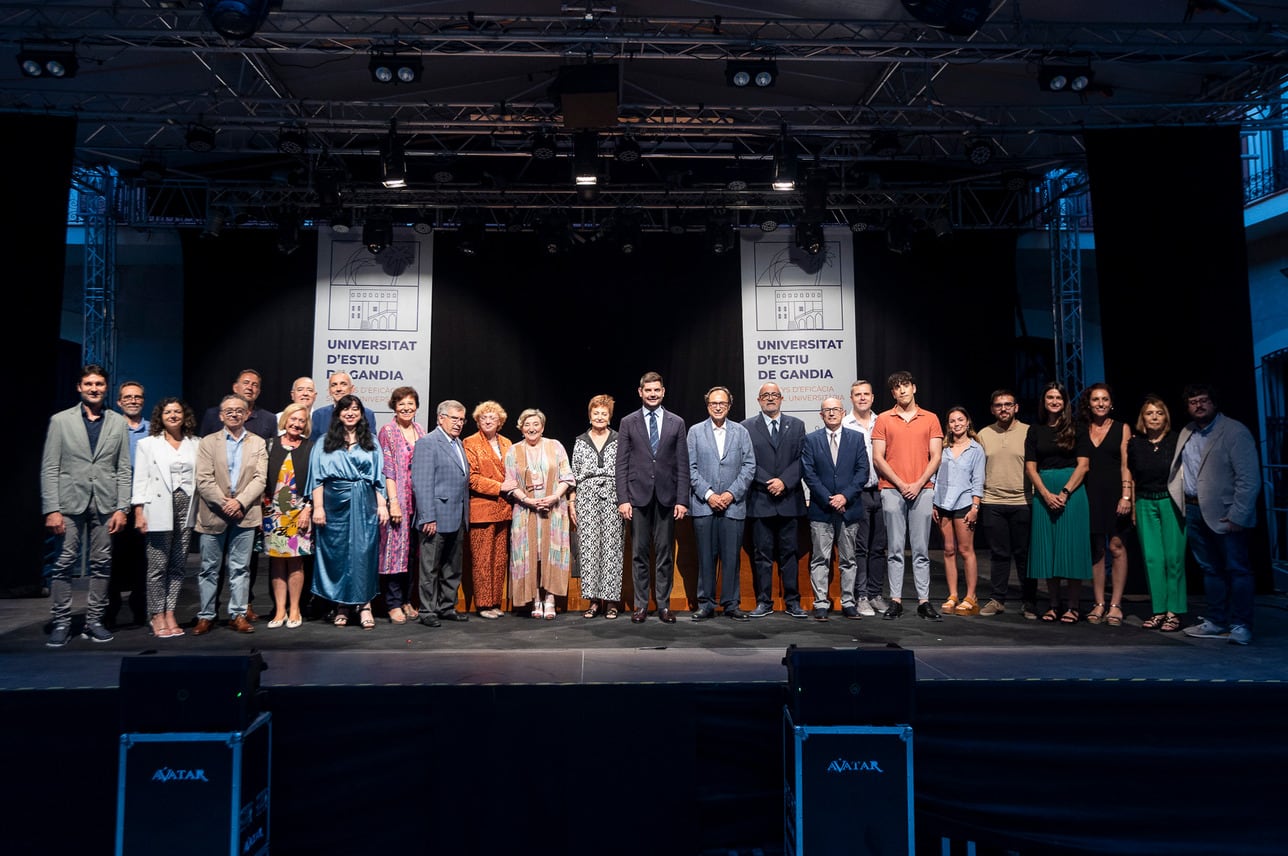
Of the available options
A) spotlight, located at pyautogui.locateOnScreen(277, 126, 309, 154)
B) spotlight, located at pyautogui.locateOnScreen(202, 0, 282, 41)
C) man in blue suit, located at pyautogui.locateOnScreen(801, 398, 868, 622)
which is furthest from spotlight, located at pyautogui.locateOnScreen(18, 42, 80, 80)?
man in blue suit, located at pyautogui.locateOnScreen(801, 398, 868, 622)

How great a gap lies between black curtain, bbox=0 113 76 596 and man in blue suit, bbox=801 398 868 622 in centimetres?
592

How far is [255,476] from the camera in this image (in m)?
5.24

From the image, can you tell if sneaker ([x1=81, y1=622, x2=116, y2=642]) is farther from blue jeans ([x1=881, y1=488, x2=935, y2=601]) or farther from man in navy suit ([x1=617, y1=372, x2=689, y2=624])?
blue jeans ([x1=881, y1=488, x2=935, y2=601])

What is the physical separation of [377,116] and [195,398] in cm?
418

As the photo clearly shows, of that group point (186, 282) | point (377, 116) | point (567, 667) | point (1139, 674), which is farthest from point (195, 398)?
point (1139, 674)

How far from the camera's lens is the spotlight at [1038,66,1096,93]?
251 inches

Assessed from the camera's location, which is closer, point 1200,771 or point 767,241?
point 1200,771

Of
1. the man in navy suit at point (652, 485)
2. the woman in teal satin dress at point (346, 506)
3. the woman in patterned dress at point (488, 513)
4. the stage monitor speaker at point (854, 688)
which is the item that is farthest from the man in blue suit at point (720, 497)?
the stage monitor speaker at point (854, 688)

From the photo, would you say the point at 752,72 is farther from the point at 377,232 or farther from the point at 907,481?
the point at 377,232

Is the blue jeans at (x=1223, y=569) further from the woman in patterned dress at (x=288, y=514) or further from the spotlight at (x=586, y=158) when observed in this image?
the woman in patterned dress at (x=288, y=514)

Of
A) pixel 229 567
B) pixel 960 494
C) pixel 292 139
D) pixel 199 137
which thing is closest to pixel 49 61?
pixel 199 137

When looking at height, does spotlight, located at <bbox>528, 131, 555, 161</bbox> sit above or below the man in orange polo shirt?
above

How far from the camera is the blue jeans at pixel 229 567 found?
5188mm

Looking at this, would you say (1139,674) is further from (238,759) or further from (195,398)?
(195,398)
